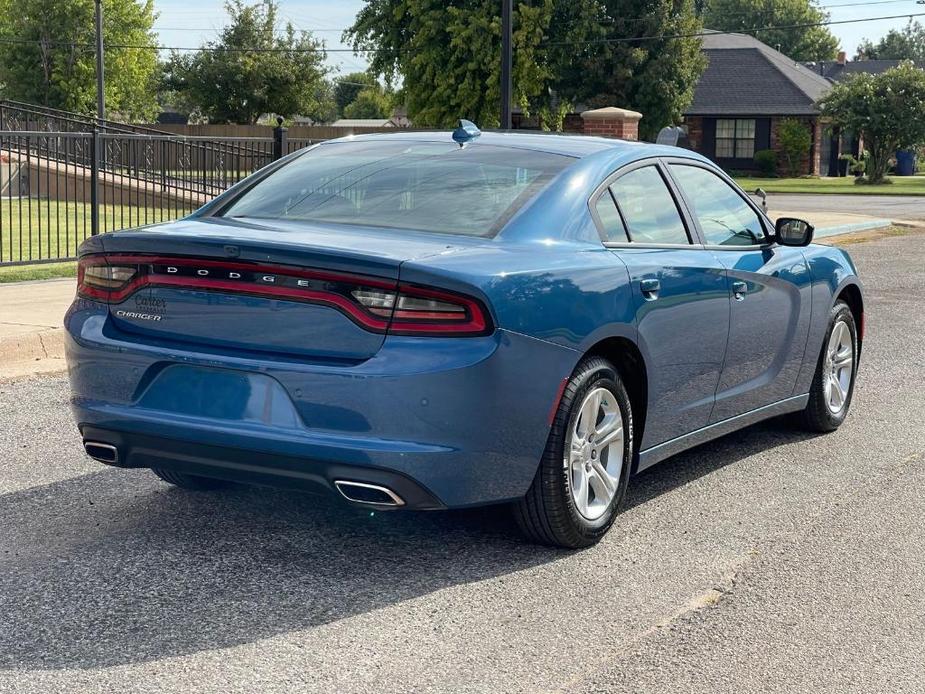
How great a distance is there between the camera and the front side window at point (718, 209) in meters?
6.10

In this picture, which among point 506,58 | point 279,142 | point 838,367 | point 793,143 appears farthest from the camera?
point 793,143

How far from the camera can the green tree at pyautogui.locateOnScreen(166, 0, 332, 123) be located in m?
64.3

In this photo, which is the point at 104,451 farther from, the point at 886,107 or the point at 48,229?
the point at 886,107

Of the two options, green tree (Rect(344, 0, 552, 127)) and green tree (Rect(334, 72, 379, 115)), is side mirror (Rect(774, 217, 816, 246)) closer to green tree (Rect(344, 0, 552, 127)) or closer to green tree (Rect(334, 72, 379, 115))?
green tree (Rect(344, 0, 552, 127))

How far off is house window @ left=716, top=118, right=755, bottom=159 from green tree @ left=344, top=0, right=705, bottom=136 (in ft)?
24.6

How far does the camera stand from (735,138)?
191 feet

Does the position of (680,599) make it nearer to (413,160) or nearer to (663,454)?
(663,454)

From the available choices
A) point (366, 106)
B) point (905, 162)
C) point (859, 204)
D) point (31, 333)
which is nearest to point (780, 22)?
point (366, 106)

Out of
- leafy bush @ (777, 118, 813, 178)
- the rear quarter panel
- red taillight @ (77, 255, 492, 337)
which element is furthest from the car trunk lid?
leafy bush @ (777, 118, 813, 178)

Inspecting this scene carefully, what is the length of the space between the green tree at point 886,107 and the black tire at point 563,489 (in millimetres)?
46877

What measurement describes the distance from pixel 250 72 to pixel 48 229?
5018 centimetres

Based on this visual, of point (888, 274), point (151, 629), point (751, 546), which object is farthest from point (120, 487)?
point (888, 274)

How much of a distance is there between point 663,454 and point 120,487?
240 cm

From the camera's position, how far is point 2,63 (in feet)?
194
